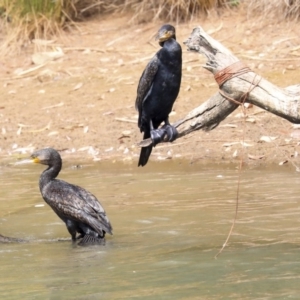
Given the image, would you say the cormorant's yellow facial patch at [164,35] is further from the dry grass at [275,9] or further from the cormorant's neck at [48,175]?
the dry grass at [275,9]

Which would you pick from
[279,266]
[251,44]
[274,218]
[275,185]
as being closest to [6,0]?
[251,44]

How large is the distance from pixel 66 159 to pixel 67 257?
3965 millimetres

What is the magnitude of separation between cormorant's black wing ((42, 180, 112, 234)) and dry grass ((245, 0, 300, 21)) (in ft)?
19.2

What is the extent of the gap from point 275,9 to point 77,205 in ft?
20.7

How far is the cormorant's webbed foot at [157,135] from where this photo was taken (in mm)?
6849

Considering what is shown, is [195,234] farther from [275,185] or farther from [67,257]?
[275,185]

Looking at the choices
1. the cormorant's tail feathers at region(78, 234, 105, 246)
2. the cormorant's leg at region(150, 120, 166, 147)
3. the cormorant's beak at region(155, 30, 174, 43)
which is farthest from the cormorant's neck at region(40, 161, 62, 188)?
the cormorant's beak at region(155, 30, 174, 43)

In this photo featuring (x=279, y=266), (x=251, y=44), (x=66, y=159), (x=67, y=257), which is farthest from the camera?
(x=251, y=44)

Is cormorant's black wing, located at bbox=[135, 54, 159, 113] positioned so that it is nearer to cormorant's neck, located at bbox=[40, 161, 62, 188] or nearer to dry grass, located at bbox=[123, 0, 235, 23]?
cormorant's neck, located at bbox=[40, 161, 62, 188]

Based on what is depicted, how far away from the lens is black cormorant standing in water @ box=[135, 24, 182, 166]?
23.8 ft

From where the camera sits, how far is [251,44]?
12992 millimetres

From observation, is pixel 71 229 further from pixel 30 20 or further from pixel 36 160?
pixel 30 20

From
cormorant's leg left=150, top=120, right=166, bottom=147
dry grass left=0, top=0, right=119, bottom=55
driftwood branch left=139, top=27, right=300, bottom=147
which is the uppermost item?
driftwood branch left=139, top=27, right=300, bottom=147

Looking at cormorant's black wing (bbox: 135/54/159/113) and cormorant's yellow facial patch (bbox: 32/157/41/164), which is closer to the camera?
cormorant's black wing (bbox: 135/54/159/113)
